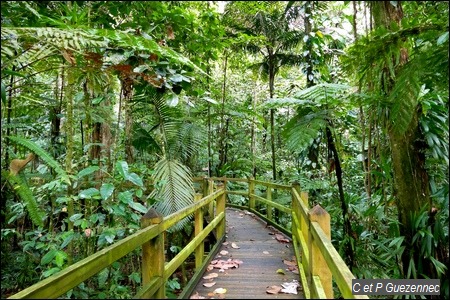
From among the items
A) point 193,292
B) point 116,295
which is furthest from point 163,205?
point 193,292

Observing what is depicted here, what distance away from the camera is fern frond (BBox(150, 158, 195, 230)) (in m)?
4.78

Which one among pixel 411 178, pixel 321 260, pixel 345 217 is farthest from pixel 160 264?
pixel 345 217

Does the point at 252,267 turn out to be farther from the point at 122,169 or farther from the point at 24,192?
the point at 24,192

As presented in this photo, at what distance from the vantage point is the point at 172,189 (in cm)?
491

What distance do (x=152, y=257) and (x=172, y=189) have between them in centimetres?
251

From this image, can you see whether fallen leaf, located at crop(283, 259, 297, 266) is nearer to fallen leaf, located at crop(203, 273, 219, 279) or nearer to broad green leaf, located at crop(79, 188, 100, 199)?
fallen leaf, located at crop(203, 273, 219, 279)

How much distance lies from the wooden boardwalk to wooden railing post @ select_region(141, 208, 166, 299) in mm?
686

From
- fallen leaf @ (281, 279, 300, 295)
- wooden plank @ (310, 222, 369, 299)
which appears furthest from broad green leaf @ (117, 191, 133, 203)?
wooden plank @ (310, 222, 369, 299)

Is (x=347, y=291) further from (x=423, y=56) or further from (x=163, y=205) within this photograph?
(x=163, y=205)

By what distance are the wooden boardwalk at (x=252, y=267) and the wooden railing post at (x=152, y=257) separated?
69cm

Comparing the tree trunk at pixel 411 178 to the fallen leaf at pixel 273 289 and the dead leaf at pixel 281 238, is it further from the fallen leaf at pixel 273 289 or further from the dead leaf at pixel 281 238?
the dead leaf at pixel 281 238

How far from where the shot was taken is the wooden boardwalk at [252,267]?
3.08 m

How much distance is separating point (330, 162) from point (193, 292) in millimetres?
3547

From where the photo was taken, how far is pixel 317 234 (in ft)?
7.44
